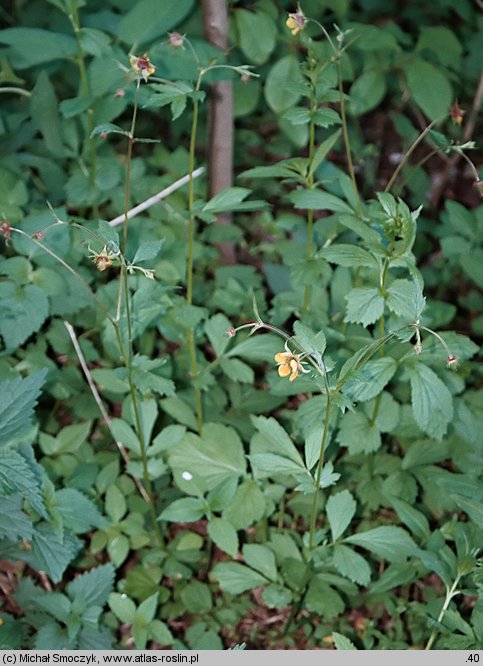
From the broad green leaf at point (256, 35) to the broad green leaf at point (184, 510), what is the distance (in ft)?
4.39

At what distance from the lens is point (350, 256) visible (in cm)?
173

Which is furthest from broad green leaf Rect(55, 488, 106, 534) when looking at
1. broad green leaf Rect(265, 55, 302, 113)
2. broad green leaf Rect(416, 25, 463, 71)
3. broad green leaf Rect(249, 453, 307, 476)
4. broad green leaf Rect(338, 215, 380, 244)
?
broad green leaf Rect(416, 25, 463, 71)

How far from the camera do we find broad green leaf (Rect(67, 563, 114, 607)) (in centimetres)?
189

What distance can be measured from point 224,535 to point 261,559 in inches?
4.7

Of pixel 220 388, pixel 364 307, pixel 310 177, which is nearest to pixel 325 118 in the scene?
pixel 310 177

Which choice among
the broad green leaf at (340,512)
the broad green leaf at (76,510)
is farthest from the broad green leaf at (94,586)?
the broad green leaf at (340,512)

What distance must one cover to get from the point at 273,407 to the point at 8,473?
2.72ft

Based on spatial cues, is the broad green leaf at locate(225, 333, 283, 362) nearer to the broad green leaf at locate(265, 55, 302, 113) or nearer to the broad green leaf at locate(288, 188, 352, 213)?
the broad green leaf at locate(288, 188, 352, 213)

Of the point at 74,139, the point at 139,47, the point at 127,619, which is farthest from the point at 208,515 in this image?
the point at 139,47

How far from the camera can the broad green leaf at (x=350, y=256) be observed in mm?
1715

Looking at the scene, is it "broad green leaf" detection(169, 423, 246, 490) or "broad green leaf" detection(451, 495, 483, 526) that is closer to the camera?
"broad green leaf" detection(451, 495, 483, 526)

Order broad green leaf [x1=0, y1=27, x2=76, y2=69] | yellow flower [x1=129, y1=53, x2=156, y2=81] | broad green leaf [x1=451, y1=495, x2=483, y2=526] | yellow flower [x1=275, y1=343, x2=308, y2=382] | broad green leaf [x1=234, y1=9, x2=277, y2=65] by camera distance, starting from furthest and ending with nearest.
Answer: broad green leaf [x1=234, y1=9, x2=277, y2=65] < broad green leaf [x1=0, y1=27, x2=76, y2=69] < broad green leaf [x1=451, y1=495, x2=483, y2=526] < yellow flower [x1=129, y1=53, x2=156, y2=81] < yellow flower [x1=275, y1=343, x2=308, y2=382]

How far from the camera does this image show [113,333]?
2021 mm

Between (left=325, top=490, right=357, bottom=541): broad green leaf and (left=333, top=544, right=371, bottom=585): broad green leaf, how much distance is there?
0.04 meters
